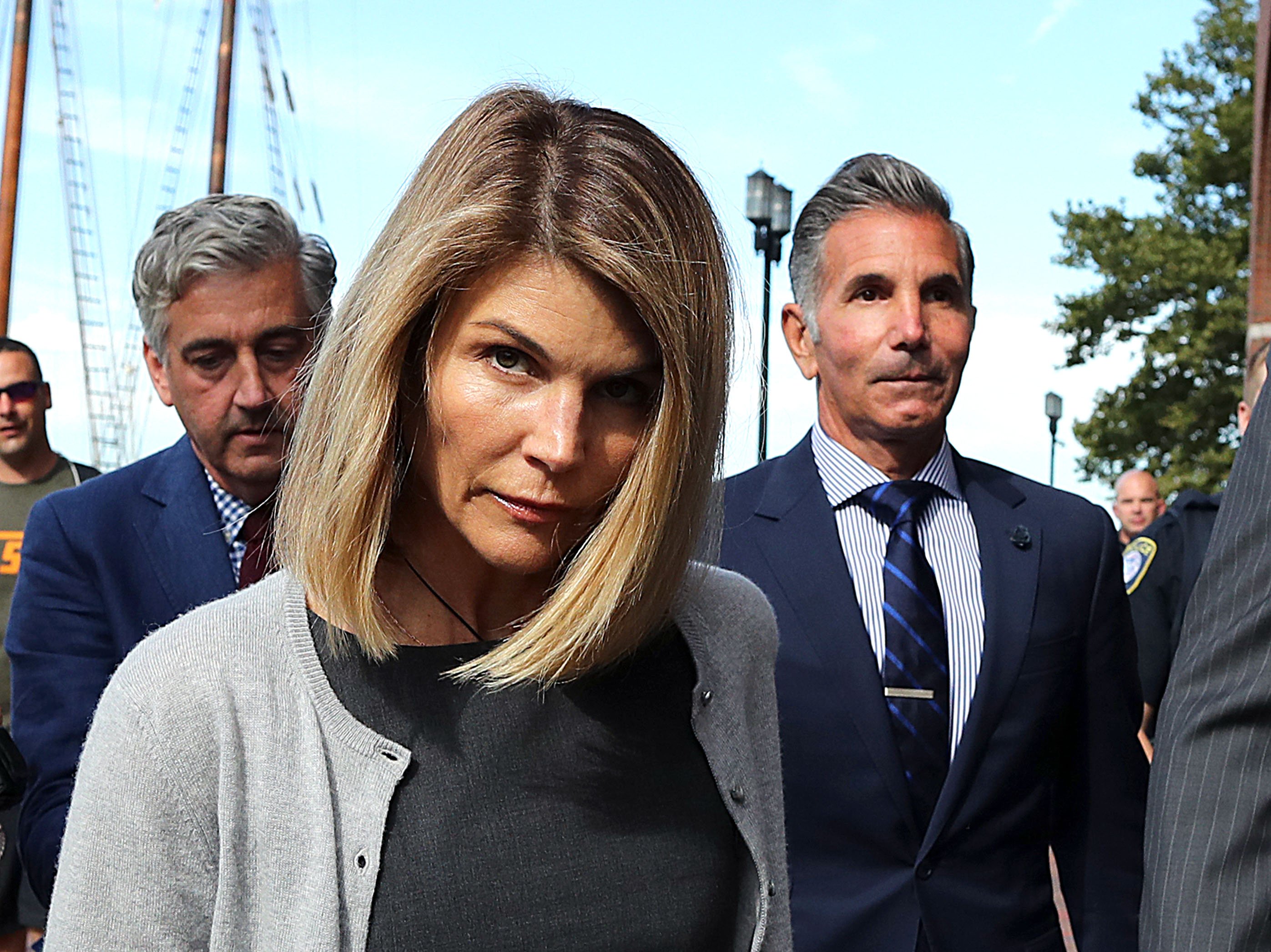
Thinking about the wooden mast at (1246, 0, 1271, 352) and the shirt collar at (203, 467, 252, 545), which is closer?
the shirt collar at (203, 467, 252, 545)

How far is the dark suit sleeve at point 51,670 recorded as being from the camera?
280 cm

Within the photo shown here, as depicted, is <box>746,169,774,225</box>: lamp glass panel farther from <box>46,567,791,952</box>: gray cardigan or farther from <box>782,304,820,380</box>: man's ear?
<box>46,567,791,952</box>: gray cardigan

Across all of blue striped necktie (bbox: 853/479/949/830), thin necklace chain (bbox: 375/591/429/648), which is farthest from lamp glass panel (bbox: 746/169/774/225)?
thin necklace chain (bbox: 375/591/429/648)

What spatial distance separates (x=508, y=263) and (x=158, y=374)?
148 centimetres

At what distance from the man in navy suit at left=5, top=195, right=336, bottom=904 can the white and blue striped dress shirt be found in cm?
119

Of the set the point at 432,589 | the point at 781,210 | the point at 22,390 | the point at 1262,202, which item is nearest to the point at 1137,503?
the point at 781,210

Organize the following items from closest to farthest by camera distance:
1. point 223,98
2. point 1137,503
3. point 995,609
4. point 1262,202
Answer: point 995,609
point 1137,503
point 1262,202
point 223,98

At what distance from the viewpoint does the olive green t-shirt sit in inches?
237

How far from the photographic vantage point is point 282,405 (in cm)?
298

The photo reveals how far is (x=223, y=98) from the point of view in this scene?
68.7 ft

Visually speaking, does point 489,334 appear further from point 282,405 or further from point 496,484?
point 282,405

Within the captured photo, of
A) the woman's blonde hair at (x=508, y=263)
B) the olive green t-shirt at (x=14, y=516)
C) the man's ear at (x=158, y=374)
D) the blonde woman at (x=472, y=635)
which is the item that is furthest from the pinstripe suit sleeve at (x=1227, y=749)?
the olive green t-shirt at (x=14, y=516)

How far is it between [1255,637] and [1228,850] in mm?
264

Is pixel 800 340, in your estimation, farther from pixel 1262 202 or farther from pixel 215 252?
pixel 1262 202
